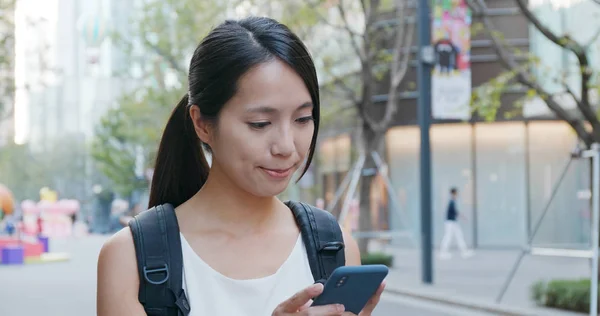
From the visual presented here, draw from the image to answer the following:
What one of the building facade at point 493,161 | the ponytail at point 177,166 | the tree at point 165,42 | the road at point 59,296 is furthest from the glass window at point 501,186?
the ponytail at point 177,166

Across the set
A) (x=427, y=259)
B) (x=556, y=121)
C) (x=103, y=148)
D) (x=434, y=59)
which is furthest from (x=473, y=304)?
(x=103, y=148)

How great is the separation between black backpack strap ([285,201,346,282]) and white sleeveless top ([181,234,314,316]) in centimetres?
11

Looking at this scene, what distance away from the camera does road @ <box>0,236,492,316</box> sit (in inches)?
609

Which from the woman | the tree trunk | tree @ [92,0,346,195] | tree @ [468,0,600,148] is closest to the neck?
the woman

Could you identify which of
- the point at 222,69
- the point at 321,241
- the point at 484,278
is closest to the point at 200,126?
the point at 222,69

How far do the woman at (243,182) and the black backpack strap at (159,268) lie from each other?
0.02 meters

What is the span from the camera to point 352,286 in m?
2.07

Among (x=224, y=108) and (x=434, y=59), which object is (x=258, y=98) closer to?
(x=224, y=108)

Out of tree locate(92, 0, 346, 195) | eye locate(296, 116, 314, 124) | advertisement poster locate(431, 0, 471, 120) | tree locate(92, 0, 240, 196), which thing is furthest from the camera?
tree locate(92, 0, 240, 196)

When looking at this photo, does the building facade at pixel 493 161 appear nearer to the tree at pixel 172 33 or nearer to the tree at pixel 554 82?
the tree at pixel 172 33

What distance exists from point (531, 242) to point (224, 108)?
42.3ft

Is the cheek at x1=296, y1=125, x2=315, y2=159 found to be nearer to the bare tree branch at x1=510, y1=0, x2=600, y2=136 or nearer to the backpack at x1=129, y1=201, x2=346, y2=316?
the backpack at x1=129, y1=201, x2=346, y2=316

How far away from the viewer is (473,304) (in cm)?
1533

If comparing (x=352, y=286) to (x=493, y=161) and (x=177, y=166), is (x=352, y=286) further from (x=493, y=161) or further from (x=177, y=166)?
(x=493, y=161)
